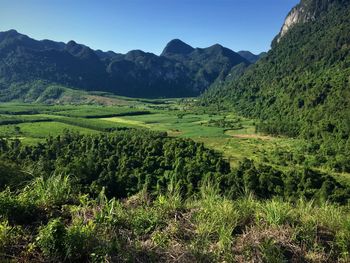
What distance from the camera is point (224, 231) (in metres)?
7.48

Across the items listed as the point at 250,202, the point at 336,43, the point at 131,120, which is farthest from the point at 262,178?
the point at 336,43

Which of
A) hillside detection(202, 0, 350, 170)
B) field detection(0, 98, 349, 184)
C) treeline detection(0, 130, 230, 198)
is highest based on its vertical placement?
hillside detection(202, 0, 350, 170)

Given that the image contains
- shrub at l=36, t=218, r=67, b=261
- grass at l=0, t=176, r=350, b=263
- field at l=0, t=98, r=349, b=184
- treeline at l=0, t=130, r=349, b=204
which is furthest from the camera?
field at l=0, t=98, r=349, b=184

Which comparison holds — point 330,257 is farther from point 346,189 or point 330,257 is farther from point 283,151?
point 283,151

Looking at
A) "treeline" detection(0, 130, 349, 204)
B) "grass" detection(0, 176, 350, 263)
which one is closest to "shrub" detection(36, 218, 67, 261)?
"grass" detection(0, 176, 350, 263)

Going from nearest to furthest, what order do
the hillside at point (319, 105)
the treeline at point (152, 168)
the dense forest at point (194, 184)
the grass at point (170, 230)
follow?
the grass at point (170, 230)
the dense forest at point (194, 184)
the treeline at point (152, 168)
the hillside at point (319, 105)

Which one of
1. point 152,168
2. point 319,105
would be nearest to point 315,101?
point 319,105

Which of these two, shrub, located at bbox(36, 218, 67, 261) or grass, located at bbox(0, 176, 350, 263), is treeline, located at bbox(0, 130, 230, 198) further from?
shrub, located at bbox(36, 218, 67, 261)

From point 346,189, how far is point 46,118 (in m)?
139

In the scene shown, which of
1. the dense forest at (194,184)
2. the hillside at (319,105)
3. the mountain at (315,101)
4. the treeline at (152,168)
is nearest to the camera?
the dense forest at (194,184)

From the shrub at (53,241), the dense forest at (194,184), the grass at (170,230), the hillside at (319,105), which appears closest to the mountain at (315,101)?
the hillside at (319,105)

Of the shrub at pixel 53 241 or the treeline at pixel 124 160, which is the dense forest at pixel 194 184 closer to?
the shrub at pixel 53 241

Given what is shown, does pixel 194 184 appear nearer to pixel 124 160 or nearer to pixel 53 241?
pixel 124 160

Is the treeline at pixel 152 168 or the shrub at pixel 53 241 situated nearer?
the shrub at pixel 53 241
